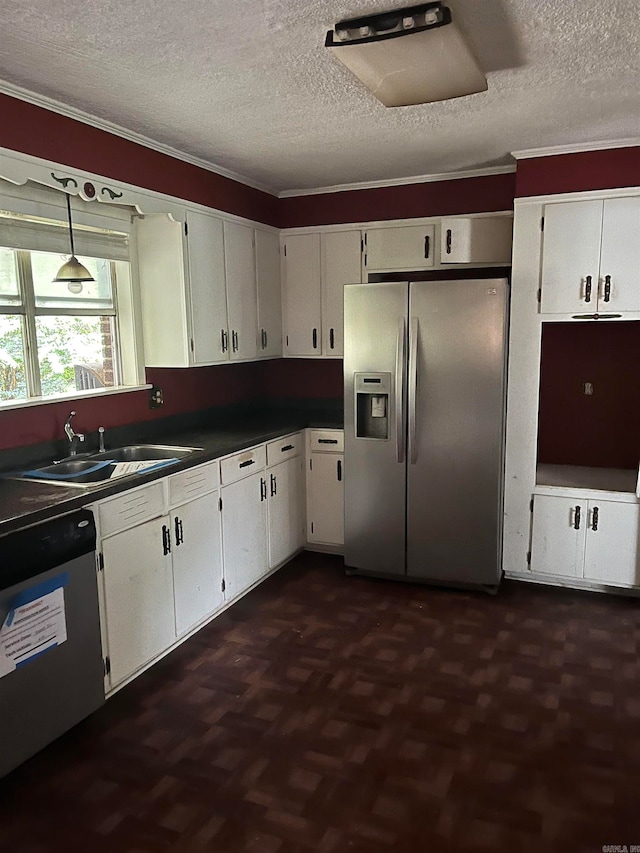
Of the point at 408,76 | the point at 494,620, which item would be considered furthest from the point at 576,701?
the point at 408,76

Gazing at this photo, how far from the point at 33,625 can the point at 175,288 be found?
197 centimetres

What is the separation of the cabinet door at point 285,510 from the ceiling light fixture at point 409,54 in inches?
88.2

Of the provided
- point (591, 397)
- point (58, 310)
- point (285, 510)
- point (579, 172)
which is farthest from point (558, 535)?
point (58, 310)

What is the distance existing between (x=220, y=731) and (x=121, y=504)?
3.22ft

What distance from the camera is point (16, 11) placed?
6.23 ft

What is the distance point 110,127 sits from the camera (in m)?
2.99

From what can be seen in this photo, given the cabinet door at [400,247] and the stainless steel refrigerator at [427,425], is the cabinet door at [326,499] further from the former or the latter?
the cabinet door at [400,247]

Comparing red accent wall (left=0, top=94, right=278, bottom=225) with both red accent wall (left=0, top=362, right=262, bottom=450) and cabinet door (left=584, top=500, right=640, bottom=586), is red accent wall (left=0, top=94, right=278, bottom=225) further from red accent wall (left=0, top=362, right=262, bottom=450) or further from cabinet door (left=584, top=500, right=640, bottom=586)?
cabinet door (left=584, top=500, right=640, bottom=586)

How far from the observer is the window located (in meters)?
2.92

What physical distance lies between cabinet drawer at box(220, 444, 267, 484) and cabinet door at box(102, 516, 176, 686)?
544mm

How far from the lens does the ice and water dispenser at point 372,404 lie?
12.3 ft

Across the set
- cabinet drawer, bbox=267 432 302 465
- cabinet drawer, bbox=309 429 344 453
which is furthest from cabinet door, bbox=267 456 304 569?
cabinet drawer, bbox=309 429 344 453

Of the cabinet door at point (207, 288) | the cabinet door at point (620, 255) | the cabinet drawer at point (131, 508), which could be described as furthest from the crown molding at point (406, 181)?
the cabinet drawer at point (131, 508)

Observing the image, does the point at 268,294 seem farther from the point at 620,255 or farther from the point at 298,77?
the point at 620,255
